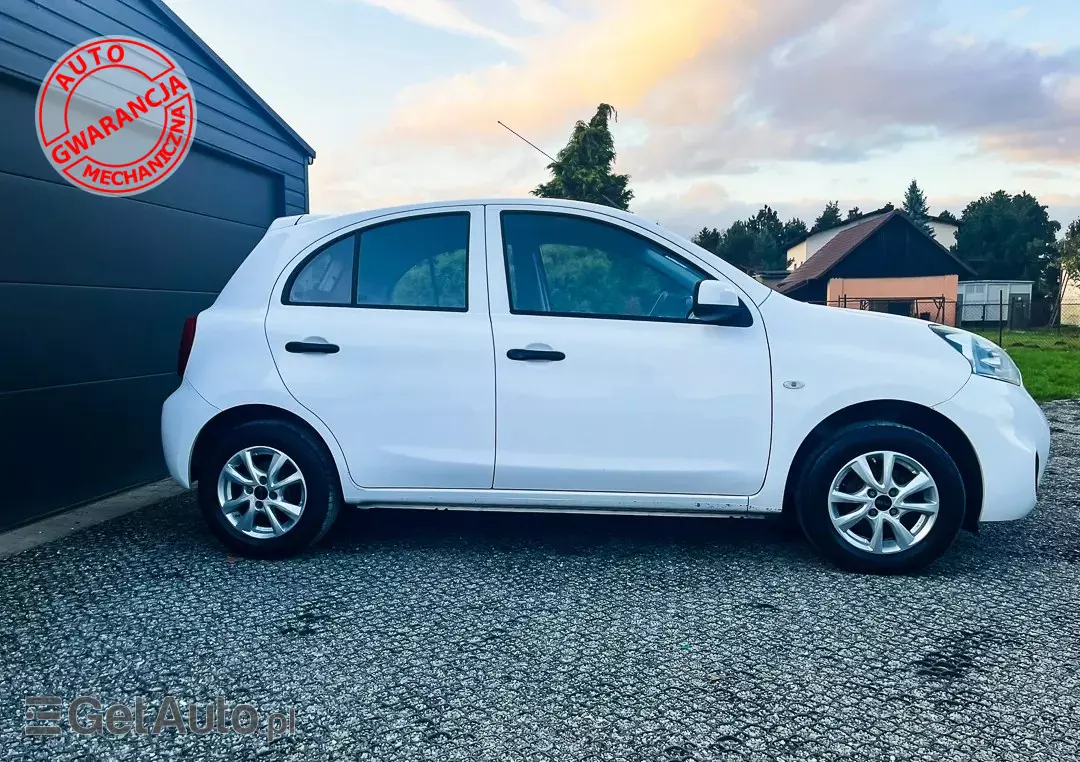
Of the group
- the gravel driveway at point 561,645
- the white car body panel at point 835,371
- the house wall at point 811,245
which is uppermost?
→ the house wall at point 811,245

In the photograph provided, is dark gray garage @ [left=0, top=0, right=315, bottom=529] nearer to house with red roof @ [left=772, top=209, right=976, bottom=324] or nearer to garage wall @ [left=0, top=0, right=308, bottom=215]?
garage wall @ [left=0, top=0, right=308, bottom=215]

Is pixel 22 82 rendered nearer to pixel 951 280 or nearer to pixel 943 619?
pixel 943 619

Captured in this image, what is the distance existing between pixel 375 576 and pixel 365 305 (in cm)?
133

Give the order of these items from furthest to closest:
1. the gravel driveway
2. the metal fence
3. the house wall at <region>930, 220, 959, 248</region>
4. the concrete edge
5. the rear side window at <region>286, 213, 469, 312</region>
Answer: the house wall at <region>930, 220, 959, 248</region> → the metal fence → the concrete edge → the rear side window at <region>286, 213, 469, 312</region> → the gravel driveway

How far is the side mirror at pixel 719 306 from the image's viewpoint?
3.50m

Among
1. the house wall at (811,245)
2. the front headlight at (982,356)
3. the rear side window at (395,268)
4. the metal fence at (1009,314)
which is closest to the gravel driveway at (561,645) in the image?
the front headlight at (982,356)

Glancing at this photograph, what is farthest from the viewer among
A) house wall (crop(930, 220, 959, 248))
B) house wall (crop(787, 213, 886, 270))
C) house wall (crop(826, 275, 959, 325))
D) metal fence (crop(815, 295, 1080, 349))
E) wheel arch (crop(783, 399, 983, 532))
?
house wall (crop(930, 220, 959, 248))

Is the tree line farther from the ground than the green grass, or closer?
farther from the ground

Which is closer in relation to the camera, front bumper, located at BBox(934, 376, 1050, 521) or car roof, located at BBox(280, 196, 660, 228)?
front bumper, located at BBox(934, 376, 1050, 521)

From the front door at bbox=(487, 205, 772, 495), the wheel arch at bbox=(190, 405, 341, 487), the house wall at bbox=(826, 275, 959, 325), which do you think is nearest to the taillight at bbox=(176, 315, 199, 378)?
the wheel arch at bbox=(190, 405, 341, 487)

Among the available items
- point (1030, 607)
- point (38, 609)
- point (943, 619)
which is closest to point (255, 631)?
point (38, 609)

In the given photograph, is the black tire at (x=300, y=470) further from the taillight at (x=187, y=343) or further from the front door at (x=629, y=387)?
the front door at (x=629, y=387)

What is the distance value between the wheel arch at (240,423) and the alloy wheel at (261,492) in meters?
0.16

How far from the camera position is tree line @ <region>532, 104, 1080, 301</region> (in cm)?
3312
